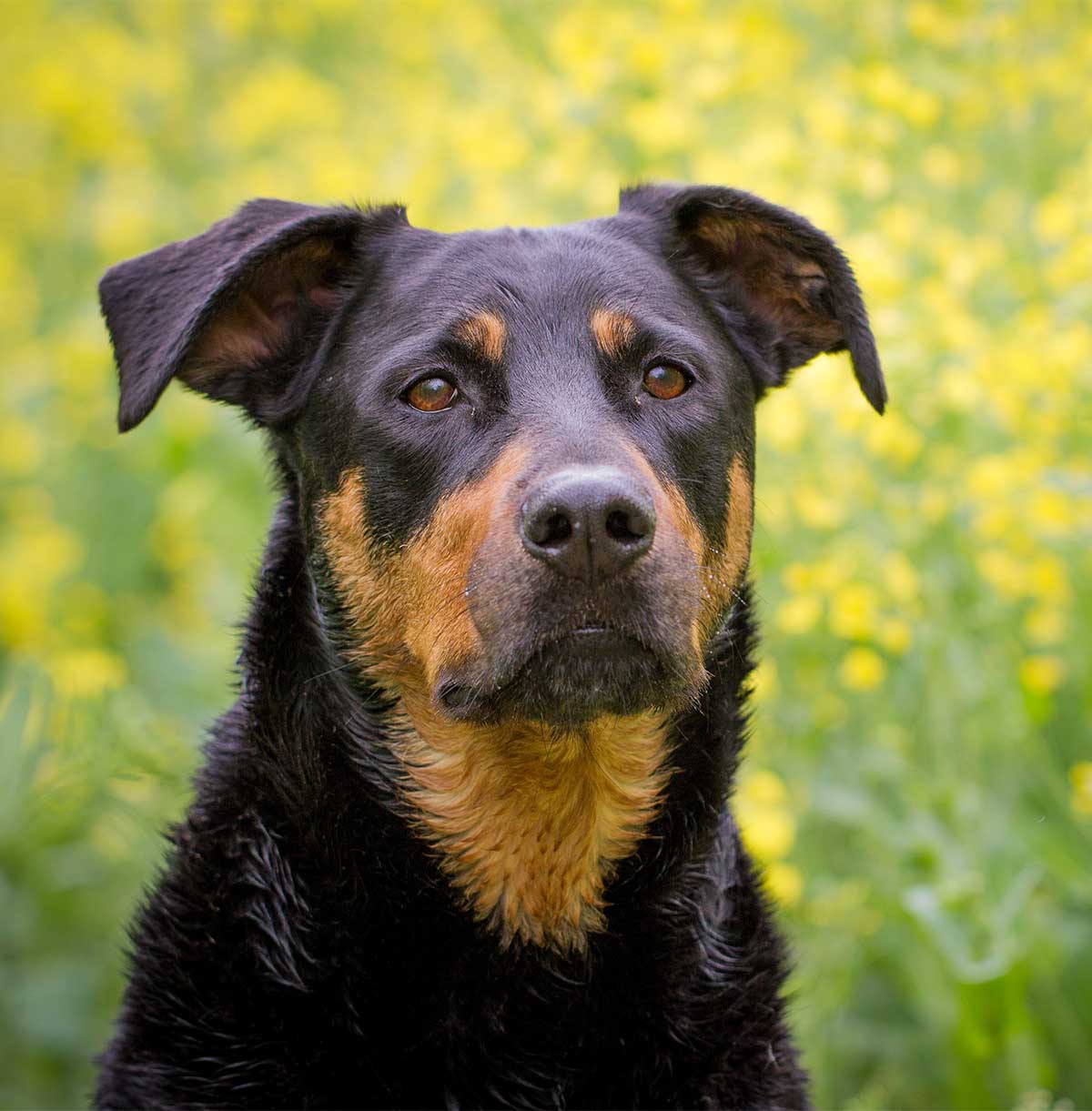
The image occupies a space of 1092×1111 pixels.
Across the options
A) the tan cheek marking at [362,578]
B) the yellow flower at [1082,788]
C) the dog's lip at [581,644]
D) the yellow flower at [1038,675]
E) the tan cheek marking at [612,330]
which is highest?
the tan cheek marking at [612,330]

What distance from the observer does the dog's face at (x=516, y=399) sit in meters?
2.76

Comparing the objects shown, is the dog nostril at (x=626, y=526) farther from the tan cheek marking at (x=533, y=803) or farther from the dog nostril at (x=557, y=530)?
the tan cheek marking at (x=533, y=803)

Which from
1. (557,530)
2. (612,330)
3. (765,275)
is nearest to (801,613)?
(765,275)

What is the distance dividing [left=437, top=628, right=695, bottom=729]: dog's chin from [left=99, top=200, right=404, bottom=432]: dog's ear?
→ 91 centimetres

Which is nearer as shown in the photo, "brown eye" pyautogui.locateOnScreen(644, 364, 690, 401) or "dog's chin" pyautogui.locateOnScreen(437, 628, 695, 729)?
"dog's chin" pyautogui.locateOnScreen(437, 628, 695, 729)

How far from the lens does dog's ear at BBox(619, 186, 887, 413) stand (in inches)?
136

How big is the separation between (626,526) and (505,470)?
32 cm

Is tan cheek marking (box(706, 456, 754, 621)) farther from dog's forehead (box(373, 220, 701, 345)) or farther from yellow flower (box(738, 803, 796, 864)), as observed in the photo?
yellow flower (box(738, 803, 796, 864))

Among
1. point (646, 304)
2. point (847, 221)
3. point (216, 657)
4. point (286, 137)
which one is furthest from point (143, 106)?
point (646, 304)

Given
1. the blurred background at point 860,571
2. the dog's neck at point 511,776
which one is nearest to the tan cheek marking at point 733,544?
the dog's neck at point 511,776

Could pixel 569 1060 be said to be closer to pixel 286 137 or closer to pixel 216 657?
pixel 216 657

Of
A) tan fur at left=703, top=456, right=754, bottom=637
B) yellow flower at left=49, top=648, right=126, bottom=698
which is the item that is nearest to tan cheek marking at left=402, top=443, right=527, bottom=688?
tan fur at left=703, top=456, right=754, bottom=637

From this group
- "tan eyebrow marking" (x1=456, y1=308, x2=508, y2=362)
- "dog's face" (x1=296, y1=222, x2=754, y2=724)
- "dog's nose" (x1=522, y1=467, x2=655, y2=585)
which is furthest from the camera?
"tan eyebrow marking" (x1=456, y1=308, x2=508, y2=362)

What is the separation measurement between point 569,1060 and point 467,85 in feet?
18.1
